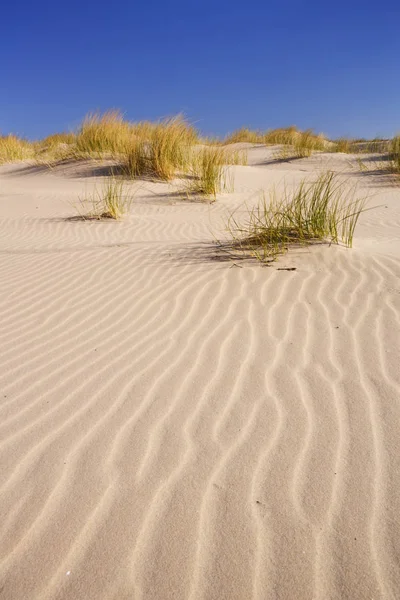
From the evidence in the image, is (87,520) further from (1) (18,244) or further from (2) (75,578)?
(1) (18,244)

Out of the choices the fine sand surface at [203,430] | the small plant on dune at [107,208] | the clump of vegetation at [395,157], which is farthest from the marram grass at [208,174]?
the fine sand surface at [203,430]

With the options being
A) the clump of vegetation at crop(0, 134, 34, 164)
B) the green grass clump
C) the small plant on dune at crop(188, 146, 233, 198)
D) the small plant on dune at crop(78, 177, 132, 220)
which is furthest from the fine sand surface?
the clump of vegetation at crop(0, 134, 34, 164)

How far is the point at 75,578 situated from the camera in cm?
141

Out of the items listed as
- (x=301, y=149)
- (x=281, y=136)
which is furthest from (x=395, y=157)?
(x=281, y=136)

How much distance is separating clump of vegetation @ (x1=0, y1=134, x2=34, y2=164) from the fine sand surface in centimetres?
1162

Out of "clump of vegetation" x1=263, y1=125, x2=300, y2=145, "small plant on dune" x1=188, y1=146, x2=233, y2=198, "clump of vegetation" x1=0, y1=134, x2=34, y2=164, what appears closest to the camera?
"small plant on dune" x1=188, y1=146, x2=233, y2=198

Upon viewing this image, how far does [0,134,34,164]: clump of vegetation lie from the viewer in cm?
1425

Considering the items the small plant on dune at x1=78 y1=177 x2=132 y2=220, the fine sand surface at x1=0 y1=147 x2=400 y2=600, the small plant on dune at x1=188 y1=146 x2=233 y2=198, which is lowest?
the fine sand surface at x1=0 y1=147 x2=400 y2=600

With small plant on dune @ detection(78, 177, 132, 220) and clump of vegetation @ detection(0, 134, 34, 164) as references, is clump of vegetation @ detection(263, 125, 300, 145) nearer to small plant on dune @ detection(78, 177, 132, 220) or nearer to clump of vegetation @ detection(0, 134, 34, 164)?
clump of vegetation @ detection(0, 134, 34, 164)

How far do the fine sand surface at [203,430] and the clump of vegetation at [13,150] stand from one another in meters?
11.6

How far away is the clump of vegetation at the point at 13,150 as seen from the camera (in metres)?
14.2

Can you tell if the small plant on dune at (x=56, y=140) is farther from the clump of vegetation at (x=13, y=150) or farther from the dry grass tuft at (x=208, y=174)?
the dry grass tuft at (x=208, y=174)

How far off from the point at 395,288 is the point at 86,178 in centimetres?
898

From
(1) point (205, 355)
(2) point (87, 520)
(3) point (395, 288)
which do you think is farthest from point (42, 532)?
(3) point (395, 288)
